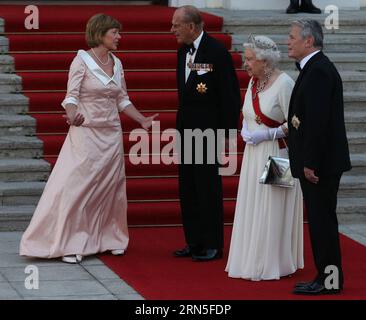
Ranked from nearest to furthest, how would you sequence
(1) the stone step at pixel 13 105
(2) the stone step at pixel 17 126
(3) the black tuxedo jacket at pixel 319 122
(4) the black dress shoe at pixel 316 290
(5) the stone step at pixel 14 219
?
(3) the black tuxedo jacket at pixel 319 122 → (4) the black dress shoe at pixel 316 290 → (5) the stone step at pixel 14 219 → (2) the stone step at pixel 17 126 → (1) the stone step at pixel 13 105

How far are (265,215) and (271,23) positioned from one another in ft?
16.3

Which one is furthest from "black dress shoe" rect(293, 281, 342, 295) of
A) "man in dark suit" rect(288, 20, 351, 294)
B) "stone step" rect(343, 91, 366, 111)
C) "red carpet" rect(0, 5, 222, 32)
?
"red carpet" rect(0, 5, 222, 32)

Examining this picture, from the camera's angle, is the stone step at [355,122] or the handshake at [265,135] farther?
the stone step at [355,122]

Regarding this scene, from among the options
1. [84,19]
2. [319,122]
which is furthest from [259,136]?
[84,19]

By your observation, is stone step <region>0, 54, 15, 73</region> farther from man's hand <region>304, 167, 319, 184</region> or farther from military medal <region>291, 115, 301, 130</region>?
man's hand <region>304, 167, 319, 184</region>

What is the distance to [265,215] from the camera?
8.56 m

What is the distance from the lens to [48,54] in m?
12.2

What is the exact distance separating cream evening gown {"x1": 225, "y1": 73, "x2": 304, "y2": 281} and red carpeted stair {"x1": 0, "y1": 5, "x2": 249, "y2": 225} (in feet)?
6.06

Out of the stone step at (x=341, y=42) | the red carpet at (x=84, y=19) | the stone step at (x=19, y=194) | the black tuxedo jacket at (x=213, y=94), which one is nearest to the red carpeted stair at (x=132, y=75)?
the red carpet at (x=84, y=19)

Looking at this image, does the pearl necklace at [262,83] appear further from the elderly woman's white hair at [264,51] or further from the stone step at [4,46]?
the stone step at [4,46]

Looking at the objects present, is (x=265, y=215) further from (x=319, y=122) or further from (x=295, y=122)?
(x=319, y=122)

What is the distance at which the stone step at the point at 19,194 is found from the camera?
10.4 m

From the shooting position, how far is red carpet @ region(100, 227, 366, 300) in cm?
816
